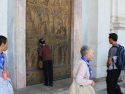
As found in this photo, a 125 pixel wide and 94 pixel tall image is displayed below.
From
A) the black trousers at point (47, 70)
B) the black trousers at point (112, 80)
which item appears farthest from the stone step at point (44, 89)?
the black trousers at point (112, 80)

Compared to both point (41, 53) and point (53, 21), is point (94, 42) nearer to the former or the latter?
point (53, 21)

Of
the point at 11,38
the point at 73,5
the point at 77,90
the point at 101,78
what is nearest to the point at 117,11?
the point at 73,5

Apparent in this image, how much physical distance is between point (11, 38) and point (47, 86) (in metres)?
1.71

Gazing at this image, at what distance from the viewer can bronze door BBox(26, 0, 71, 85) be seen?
6434 millimetres

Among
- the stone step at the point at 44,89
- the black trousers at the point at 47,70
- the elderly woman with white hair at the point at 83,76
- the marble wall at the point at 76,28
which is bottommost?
the stone step at the point at 44,89

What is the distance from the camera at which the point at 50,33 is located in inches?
275

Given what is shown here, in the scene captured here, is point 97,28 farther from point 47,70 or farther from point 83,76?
point 83,76

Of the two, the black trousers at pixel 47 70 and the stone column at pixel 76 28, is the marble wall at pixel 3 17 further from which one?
the stone column at pixel 76 28

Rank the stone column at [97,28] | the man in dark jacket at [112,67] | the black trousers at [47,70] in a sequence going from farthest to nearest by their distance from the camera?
the stone column at [97,28] < the black trousers at [47,70] < the man in dark jacket at [112,67]

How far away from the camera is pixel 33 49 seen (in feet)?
21.4

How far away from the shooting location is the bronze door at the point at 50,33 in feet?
21.1

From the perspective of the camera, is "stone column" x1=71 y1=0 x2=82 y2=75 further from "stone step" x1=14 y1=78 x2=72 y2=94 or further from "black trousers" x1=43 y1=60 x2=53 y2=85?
"black trousers" x1=43 y1=60 x2=53 y2=85

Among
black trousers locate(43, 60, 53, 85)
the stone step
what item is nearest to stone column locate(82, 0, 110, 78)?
the stone step

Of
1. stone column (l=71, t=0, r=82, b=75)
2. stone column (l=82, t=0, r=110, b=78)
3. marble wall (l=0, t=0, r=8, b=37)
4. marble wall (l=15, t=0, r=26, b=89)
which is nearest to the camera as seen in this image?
marble wall (l=0, t=0, r=8, b=37)
